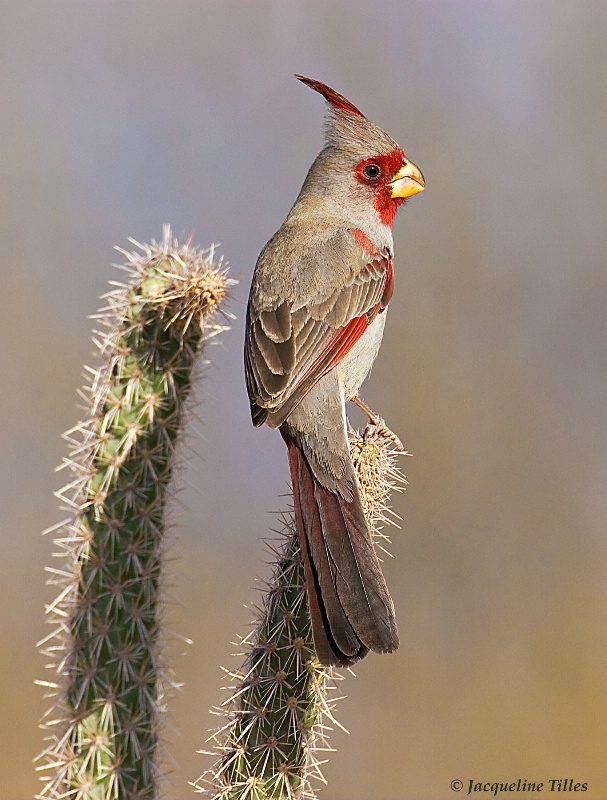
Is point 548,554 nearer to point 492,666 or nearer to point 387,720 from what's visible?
point 492,666

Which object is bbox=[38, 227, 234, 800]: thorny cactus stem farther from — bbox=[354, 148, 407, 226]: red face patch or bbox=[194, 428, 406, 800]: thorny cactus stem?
bbox=[354, 148, 407, 226]: red face patch

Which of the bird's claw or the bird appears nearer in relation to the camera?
the bird

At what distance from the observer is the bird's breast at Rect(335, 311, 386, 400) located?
312cm

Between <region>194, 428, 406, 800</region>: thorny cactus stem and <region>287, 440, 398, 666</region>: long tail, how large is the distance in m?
0.07

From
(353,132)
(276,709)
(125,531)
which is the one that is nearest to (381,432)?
(125,531)

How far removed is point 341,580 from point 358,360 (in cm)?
98

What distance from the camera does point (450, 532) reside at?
473 cm

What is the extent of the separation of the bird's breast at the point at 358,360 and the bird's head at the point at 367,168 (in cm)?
58

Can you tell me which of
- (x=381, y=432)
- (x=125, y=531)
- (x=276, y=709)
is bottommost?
(x=276, y=709)

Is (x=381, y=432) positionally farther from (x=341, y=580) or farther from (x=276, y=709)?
(x=276, y=709)

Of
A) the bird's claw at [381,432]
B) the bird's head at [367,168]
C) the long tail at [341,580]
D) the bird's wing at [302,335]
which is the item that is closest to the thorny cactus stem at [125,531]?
the bird's wing at [302,335]

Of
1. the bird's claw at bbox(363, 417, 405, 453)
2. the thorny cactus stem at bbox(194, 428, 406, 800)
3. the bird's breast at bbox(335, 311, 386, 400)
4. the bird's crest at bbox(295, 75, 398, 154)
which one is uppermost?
the bird's crest at bbox(295, 75, 398, 154)

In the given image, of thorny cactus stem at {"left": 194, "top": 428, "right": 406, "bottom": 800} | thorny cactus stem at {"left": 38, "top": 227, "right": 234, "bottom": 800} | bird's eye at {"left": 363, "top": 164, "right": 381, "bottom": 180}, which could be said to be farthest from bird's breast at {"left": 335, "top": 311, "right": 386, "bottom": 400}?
thorny cactus stem at {"left": 194, "top": 428, "right": 406, "bottom": 800}

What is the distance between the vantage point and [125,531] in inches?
103
